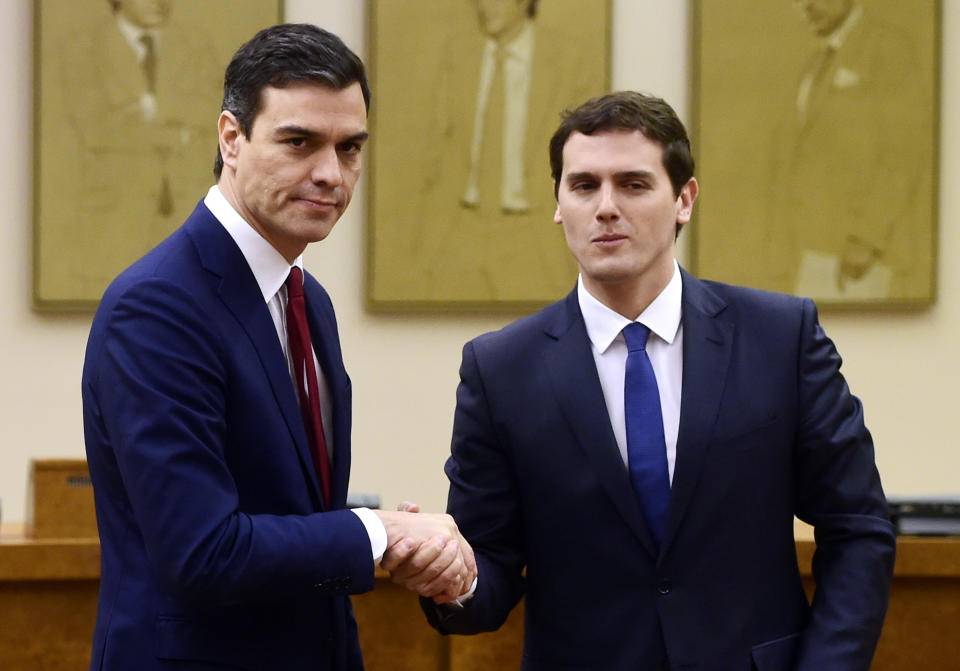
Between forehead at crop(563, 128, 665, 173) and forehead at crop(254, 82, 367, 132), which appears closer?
forehead at crop(254, 82, 367, 132)

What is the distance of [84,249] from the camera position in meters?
4.33

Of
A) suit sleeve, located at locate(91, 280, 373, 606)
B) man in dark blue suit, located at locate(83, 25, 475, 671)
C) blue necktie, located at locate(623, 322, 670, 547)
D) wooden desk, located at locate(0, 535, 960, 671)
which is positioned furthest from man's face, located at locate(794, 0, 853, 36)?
suit sleeve, located at locate(91, 280, 373, 606)

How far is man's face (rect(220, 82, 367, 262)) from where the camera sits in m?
1.98

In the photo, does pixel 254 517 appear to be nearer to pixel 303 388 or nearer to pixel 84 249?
pixel 303 388

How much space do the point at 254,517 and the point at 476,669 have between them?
1468mm

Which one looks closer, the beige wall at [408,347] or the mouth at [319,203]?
the mouth at [319,203]

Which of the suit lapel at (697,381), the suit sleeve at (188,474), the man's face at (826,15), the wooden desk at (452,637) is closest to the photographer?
the suit sleeve at (188,474)

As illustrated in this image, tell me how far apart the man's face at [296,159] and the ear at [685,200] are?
0.73m

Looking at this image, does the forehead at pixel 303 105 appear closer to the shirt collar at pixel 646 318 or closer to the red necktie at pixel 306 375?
the red necktie at pixel 306 375

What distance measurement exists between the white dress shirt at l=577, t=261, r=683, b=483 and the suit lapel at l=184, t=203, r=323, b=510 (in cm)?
64

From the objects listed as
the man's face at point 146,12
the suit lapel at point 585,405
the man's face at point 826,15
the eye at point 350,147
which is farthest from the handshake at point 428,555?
the man's face at point 826,15

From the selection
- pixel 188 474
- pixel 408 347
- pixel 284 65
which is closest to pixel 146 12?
pixel 408 347

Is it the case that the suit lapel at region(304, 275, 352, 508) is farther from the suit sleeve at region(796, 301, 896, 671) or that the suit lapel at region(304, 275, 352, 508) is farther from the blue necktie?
the suit sleeve at region(796, 301, 896, 671)

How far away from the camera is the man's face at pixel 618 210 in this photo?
2279 mm
